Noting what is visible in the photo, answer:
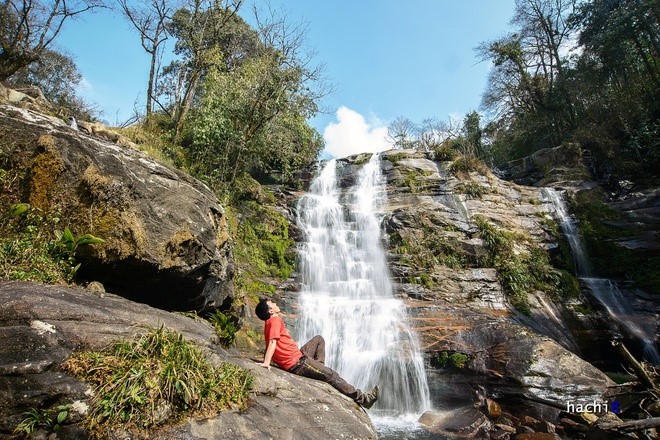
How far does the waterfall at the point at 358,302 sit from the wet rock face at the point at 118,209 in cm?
478

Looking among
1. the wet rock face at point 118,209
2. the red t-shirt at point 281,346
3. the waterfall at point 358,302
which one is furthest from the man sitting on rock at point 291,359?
the waterfall at point 358,302

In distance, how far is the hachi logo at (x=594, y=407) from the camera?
7.12 meters

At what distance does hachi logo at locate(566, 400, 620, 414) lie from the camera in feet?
23.4

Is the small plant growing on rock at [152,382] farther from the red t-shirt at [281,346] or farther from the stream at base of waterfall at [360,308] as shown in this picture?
the stream at base of waterfall at [360,308]

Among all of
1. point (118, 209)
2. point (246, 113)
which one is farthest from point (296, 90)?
point (118, 209)

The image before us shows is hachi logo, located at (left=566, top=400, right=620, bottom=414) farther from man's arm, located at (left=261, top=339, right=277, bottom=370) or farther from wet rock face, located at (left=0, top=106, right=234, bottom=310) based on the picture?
wet rock face, located at (left=0, top=106, right=234, bottom=310)

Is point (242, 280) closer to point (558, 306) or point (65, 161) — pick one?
Answer: point (65, 161)

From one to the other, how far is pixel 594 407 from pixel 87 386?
28.5ft

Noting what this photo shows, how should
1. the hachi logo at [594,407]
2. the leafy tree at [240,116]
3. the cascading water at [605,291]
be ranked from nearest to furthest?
the hachi logo at [594,407] → the cascading water at [605,291] → the leafy tree at [240,116]

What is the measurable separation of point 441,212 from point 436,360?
24.9ft

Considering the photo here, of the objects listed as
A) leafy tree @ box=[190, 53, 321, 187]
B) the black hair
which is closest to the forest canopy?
leafy tree @ box=[190, 53, 321, 187]

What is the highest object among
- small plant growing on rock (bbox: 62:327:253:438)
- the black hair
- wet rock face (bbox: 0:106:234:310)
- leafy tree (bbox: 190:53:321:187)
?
leafy tree (bbox: 190:53:321:187)

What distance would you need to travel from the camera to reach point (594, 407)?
24.0ft

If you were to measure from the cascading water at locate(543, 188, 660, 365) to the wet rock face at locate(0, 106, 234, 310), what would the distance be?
40.4ft
